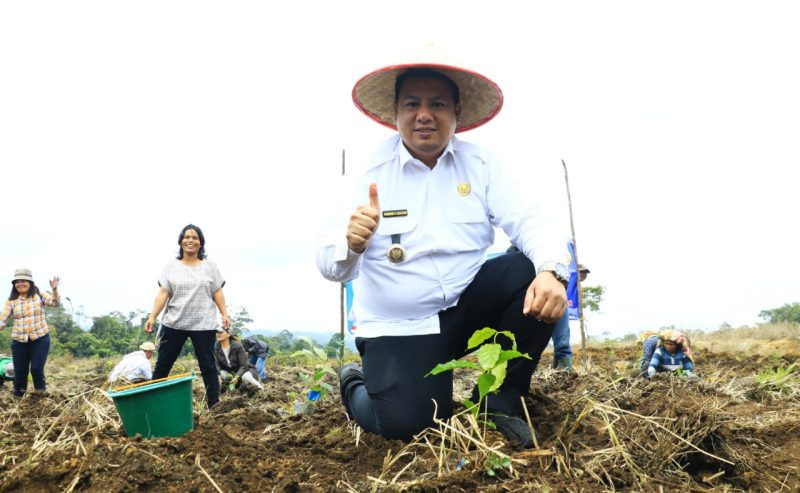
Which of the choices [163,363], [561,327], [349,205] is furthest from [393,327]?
[561,327]

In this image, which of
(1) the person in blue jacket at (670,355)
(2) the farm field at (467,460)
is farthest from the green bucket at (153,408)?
(1) the person in blue jacket at (670,355)

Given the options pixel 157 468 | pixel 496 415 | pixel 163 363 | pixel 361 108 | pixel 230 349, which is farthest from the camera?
pixel 230 349

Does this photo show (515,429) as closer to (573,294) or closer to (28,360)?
(573,294)

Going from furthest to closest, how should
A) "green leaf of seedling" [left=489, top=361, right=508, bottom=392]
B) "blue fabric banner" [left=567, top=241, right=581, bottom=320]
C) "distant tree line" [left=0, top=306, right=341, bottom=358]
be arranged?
"distant tree line" [left=0, top=306, right=341, bottom=358] → "blue fabric banner" [left=567, top=241, right=581, bottom=320] → "green leaf of seedling" [left=489, top=361, right=508, bottom=392]

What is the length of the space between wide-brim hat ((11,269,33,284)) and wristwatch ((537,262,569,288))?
6.25 metres

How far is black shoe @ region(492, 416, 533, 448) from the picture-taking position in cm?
208

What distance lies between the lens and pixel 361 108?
113 inches

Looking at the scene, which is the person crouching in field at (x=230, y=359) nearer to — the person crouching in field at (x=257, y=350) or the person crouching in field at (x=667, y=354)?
the person crouching in field at (x=257, y=350)

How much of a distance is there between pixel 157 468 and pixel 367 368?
97 cm

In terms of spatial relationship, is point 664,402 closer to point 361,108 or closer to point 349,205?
point 349,205

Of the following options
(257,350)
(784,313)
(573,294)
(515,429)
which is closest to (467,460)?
(515,429)

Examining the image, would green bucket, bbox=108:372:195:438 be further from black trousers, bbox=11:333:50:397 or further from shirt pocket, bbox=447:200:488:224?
black trousers, bbox=11:333:50:397

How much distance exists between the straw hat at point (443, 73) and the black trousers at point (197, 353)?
2.78m

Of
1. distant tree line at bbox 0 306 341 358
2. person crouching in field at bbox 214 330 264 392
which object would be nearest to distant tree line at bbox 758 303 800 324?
distant tree line at bbox 0 306 341 358
